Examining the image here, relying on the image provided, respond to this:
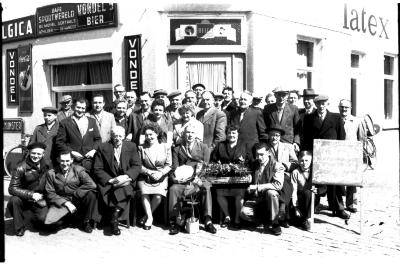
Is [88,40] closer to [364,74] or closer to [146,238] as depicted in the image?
[146,238]

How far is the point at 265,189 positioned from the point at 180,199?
1.17 m

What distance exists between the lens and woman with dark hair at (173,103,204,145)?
7266 mm

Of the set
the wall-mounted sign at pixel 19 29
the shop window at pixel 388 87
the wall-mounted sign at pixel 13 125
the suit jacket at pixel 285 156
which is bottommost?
the suit jacket at pixel 285 156

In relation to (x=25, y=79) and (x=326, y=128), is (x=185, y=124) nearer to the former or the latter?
(x=326, y=128)

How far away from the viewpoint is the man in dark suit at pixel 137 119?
7422 millimetres

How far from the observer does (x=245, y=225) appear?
22.6 feet

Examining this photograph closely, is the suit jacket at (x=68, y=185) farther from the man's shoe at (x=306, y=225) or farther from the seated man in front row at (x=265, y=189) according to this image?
the man's shoe at (x=306, y=225)

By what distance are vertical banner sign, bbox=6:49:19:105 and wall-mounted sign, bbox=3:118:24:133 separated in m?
0.45

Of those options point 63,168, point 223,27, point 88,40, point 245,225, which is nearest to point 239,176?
point 245,225

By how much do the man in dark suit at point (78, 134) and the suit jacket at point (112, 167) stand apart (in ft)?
1.12

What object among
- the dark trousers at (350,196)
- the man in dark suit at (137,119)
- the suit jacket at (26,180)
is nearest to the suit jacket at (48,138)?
the suit jacket at (26,180)

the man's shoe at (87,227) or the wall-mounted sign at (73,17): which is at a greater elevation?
the wall-mounted sign at (73,17)

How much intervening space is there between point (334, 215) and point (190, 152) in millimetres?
2410

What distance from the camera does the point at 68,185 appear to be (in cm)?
657
